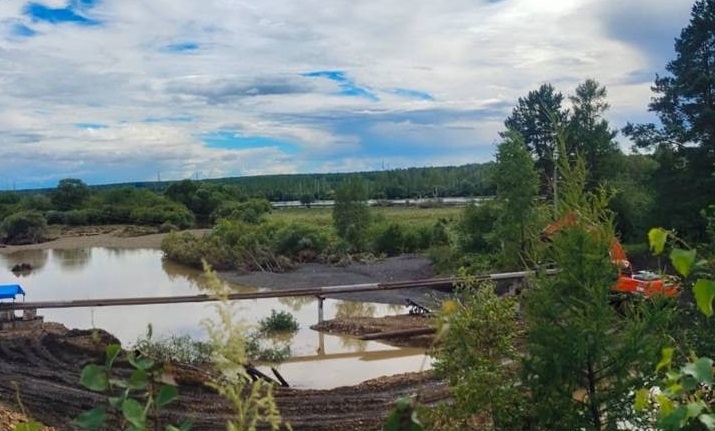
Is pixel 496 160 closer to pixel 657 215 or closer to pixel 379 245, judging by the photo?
pixel 657 215

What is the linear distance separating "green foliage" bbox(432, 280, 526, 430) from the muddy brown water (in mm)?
2267

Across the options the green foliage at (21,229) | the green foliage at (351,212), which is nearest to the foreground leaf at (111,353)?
the green foliage at (351,212)

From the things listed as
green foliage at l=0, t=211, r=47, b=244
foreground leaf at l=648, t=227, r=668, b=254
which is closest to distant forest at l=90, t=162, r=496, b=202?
green foliage at l=0, t=211, r=47, b=244

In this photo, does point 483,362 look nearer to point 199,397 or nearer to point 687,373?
point 687,373

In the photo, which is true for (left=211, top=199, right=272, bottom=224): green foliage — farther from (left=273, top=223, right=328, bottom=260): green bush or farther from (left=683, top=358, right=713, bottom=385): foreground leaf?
(left=683, top=358, right=713, bottom=385): foreground leaf

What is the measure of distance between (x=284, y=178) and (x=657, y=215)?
10517 centimetres

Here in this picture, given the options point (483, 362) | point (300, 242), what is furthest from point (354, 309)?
point (483, 362)

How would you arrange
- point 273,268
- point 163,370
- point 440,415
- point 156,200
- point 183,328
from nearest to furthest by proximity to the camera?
point 163,370 → point 440,415 → point 183,328 → point 273,268 → point 156,200

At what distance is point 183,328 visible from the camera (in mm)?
18828

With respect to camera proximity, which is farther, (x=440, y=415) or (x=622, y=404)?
(x=440, y=415)

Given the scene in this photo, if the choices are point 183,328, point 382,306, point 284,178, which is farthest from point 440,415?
point 284,178

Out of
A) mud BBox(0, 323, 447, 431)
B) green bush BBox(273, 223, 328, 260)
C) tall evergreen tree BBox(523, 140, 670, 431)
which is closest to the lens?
tall evergreen tree BBox(523, 140, 670, 431)

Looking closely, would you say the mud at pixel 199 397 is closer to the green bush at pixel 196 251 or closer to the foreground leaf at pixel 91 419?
the foreground leaf at pixel 91 419

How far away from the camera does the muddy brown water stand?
1498 centimetres
